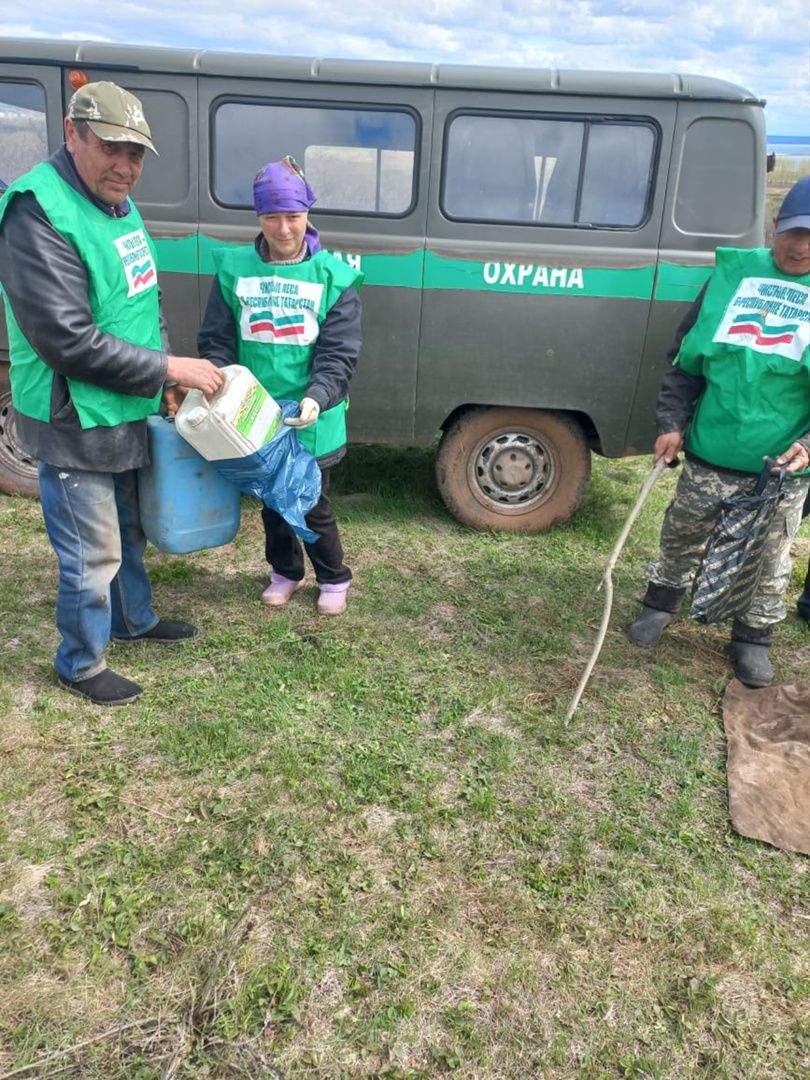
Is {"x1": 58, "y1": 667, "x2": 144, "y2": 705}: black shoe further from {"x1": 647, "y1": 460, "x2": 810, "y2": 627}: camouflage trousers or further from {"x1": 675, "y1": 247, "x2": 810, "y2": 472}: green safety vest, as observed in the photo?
{"x1": 675, "y1": 247, "x2": 810, "y2": 472}: green safety vest

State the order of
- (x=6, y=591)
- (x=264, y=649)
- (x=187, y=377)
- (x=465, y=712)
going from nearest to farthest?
(x=187, y=377), (x=465, y=712), (x=264, y=649), (x=6, y=591)

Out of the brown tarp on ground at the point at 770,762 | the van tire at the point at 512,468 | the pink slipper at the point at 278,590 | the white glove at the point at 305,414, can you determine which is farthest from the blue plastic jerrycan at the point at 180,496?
the brown tarp on ground at the point at 770,762

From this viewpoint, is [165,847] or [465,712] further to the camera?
[465,712]

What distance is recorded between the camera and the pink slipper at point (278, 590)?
146 inches

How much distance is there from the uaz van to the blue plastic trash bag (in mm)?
1333

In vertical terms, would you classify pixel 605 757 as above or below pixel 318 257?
below

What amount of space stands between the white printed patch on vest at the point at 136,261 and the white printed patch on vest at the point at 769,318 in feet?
6.91

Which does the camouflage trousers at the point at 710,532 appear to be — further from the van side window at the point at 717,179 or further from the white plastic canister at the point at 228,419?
the white plastic canister at the point at 228,419

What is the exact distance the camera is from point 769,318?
113 inches

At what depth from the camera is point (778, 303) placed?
2.86m

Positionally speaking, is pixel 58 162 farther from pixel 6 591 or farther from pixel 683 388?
pixel 683 388

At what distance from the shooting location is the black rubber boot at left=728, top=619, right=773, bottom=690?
335cm

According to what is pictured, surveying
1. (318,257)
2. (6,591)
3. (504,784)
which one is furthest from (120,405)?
(504,784)

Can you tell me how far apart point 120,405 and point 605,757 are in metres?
2.13
